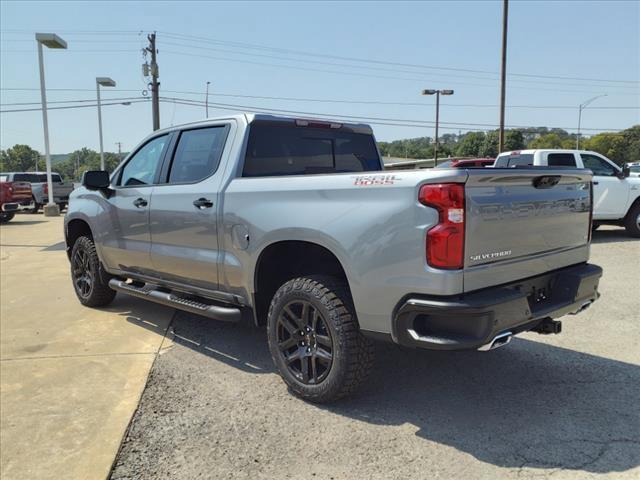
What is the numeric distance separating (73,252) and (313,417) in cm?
436

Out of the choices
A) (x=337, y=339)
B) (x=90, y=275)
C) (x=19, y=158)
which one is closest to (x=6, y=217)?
(x=90, y=275)

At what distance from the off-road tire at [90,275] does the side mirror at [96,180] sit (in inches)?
36.5

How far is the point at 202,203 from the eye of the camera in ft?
13.9

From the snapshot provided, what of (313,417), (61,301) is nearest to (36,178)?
(61,301)

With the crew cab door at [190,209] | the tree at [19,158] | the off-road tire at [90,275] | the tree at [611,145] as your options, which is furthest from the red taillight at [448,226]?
the tree at [19,158]

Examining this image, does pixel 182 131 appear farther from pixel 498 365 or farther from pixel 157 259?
pixel 498 365

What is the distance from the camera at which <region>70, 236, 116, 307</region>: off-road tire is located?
6047 mm

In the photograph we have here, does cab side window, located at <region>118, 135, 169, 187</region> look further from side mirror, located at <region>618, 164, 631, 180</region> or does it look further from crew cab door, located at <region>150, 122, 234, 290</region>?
side mirror, located at <region>618, 164, 631, 180</region>

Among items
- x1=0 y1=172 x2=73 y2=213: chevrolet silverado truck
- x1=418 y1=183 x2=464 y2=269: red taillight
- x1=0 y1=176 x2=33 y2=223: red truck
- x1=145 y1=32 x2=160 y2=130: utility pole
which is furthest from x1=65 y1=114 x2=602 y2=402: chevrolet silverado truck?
x1=145 y1=32 x2=160 y2=130: utility pole

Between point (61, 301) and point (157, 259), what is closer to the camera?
point (157, 259)

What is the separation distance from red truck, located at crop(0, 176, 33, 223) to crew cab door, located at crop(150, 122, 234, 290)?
51.0 feet

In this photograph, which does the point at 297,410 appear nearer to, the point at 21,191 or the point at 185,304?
the point at 185,304

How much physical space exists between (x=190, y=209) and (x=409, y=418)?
2.41 m

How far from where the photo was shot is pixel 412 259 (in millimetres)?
2881
